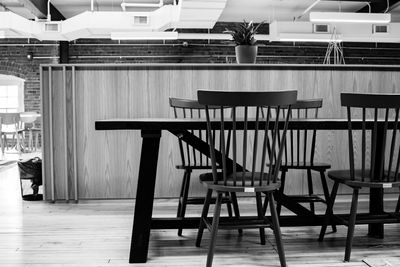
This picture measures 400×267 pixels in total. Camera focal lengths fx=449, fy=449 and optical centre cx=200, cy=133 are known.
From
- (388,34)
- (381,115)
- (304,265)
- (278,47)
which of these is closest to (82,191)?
(304,265)

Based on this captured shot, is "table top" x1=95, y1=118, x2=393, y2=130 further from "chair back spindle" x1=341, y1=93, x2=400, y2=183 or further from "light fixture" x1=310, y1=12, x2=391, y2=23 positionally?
"light fixture" x1=310, y1=12, x2=391, y2=23

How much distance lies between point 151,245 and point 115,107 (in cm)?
168

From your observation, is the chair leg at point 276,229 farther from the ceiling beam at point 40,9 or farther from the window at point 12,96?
the window at point 12,96

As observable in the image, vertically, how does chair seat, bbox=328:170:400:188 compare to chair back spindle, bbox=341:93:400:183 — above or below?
below

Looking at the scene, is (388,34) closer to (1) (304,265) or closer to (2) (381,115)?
(2) (381,115)

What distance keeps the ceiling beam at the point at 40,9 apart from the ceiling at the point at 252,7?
91 millimetres

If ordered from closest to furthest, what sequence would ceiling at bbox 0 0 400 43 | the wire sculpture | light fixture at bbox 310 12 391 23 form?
light fixture at bbox 310 12 391 23 → ceiling at bbox 0 0 400 43 → the wire sculpture

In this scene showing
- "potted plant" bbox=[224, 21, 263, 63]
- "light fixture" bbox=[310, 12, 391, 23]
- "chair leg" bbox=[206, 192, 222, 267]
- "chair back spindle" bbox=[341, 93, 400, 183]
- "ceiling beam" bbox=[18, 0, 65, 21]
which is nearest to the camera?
"chair leg" bbox=[206, 192, 222, 267]

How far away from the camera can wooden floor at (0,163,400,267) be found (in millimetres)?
2350

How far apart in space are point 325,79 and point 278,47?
26.0ft

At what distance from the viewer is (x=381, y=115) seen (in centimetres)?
411

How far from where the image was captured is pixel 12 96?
476 inches

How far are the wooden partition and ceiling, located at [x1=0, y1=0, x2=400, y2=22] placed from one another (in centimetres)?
597

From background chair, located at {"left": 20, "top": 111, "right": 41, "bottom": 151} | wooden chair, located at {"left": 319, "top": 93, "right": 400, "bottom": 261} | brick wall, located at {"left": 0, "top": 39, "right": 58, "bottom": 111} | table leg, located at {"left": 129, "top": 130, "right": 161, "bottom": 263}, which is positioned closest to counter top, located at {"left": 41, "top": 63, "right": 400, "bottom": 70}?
wooden chair, located at {"left": 319, "top": 93, "right": 400, "bottom": 261}
